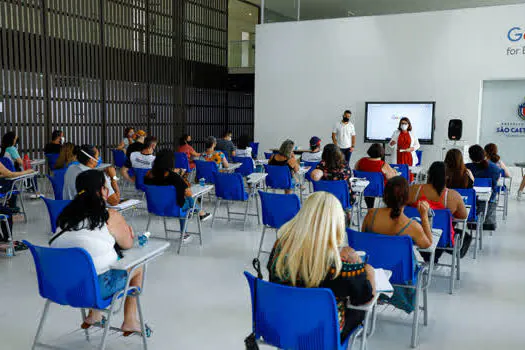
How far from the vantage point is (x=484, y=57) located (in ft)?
39.1

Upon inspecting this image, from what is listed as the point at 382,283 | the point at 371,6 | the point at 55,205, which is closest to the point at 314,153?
the point at 55,205

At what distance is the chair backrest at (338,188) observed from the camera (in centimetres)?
641

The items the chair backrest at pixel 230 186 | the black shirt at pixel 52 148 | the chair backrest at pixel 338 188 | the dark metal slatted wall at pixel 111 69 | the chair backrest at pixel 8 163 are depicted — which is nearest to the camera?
the chair backrest at pixel 338 188

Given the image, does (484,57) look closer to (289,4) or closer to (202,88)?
(289,4)

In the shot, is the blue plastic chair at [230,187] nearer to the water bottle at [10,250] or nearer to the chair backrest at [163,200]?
the chair backrest at [163,200]

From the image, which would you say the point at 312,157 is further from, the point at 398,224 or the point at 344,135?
the point at 398,224

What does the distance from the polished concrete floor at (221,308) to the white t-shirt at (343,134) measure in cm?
627

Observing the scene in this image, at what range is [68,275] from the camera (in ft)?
9.62

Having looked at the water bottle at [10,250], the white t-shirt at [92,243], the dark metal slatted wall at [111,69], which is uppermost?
the dark metal slatted wall at [111,69]

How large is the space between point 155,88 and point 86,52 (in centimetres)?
261

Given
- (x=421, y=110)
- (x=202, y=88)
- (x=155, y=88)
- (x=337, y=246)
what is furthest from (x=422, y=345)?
(x=202, y=88)

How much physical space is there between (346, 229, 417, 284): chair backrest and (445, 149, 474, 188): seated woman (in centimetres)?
260

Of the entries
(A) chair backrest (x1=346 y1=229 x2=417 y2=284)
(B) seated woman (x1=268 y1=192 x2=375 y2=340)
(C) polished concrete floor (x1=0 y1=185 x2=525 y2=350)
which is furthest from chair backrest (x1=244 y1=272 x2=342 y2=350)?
(C) polished concrete floor (x1=0 y1=185 x2=525 y2=350)

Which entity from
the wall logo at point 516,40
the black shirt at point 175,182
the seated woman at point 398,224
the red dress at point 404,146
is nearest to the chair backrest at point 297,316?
the seated woman at point 398,224
